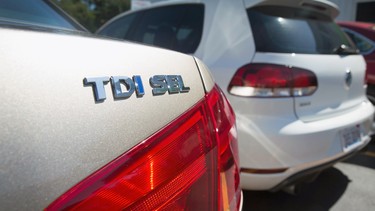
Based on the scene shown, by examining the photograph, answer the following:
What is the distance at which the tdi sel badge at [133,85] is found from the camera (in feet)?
2.32

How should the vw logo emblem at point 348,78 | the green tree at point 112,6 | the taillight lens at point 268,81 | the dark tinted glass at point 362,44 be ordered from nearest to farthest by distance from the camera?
the taillight lens at point 268,81 → the vw logo emblem at point 348,78 → the dark tinted glass at point 362,44 → the green tree at point 112,6

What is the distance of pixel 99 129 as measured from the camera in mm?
701

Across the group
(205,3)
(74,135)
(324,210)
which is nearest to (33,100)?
(74,135)

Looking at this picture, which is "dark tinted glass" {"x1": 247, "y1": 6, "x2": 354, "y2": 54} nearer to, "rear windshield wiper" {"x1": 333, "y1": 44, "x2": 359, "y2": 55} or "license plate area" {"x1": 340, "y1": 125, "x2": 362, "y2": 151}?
"rear windshield wiper" {"x1": 333, "y1": 44, "x2": 359, "y2": 55}

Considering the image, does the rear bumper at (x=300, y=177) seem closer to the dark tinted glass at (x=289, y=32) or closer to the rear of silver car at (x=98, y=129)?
the dark tinted glass at (x=289, y=32)

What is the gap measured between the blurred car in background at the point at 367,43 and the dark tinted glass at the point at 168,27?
264cm

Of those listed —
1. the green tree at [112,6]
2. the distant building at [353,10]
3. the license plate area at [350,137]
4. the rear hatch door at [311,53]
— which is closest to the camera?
the rear hatch door at [311,53]

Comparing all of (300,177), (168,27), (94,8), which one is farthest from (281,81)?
(94,8)

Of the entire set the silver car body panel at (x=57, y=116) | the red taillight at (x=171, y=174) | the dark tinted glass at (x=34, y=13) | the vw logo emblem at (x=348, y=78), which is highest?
the dark tinted glass at (x=34, y=13)

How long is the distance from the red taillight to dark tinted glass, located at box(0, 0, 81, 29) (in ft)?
2.12

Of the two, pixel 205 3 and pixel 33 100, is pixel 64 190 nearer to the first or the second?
pixel 33 100

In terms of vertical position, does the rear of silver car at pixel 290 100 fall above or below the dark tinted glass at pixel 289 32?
below

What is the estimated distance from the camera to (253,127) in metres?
2.29

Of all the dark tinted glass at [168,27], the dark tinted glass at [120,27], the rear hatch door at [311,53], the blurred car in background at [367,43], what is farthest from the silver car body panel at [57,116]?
the blurred car in background at [367,43]
